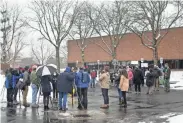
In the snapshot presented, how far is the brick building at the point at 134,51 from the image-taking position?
49562mm

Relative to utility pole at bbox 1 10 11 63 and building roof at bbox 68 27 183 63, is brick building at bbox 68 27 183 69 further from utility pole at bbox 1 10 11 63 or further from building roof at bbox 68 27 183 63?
utility pole at bbox 1 10 11 63

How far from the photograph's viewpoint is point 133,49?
55219 millimetres

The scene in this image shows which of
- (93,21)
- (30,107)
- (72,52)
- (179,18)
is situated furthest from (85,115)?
(72,52)

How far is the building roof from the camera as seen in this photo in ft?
163

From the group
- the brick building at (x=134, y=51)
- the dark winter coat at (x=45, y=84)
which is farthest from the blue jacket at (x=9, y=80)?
the brick building at (x=134, y=51)

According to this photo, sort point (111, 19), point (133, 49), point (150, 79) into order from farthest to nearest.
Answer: point (133, 49) < point (111, 19) < point (150, 79)

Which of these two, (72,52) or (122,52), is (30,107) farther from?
(72,52)

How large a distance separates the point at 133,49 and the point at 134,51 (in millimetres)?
391

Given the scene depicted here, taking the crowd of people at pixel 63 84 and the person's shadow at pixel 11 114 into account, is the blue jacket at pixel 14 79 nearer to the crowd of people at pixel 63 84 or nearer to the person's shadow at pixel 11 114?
the crowd of people at pixel 63 84

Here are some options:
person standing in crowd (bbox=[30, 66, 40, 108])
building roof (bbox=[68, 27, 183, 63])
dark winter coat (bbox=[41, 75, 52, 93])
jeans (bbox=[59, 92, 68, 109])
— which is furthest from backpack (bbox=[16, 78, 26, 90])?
building roof (bbox=[68, 27, 183, 63])

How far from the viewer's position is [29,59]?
4658 inches

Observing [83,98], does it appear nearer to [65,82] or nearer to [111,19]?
[65,82]

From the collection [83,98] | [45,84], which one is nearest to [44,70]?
A: [45,84]

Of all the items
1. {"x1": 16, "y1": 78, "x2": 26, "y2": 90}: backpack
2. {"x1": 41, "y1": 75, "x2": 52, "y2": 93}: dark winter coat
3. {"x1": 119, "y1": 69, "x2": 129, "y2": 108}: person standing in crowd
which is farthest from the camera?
{"x1": 16, "y1": 78, "x2": 26, "y2": 90}: backpack
